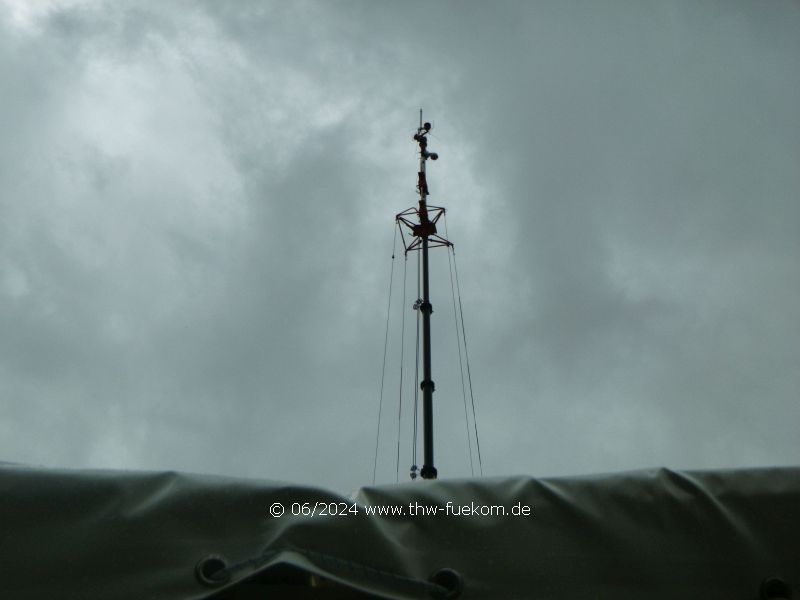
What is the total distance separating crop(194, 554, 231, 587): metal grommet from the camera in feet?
6.89

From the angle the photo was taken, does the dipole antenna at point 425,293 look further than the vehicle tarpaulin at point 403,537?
Yes

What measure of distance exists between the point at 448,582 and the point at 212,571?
1.89 feet

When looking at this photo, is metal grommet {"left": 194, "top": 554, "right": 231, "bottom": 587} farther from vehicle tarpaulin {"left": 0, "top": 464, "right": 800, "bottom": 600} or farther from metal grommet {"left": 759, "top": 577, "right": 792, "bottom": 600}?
metal grommet {"left": 759, "top": 577, "right": 792, "bottom": 600}

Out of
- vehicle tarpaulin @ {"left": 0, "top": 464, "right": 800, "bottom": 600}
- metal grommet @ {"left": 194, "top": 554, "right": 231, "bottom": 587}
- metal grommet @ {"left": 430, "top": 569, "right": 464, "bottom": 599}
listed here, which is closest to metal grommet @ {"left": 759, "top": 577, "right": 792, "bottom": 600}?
vehicle tarpaulin @ {"left": 0, "top": 464, "right": 800, "bottom": 600}

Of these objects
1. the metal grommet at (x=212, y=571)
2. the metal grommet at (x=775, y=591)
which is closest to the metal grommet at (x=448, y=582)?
the metal grommet at (x=212, y=571)

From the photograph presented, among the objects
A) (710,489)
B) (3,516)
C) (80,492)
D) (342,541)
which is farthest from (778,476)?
(3,516)

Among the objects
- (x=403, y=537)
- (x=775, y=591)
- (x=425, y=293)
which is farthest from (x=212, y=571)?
(x=425, y=293)

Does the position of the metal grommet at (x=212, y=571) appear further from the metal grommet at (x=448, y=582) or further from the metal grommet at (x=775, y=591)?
the metal grommet at (x=775, y=591)

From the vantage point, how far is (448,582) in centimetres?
222

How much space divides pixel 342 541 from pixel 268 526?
190 millimetres

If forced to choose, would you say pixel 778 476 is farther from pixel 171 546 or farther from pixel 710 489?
pixel 171 546

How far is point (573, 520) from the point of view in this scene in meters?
2.31

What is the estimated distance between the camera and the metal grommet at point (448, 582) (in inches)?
86.3

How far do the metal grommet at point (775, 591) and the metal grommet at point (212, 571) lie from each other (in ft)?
4.25
